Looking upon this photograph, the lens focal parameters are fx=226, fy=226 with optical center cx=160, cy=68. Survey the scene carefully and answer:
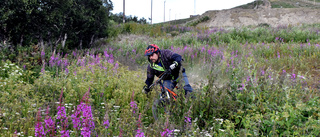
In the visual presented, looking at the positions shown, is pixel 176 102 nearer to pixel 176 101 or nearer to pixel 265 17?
pixel 176 101

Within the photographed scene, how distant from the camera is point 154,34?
692 inches

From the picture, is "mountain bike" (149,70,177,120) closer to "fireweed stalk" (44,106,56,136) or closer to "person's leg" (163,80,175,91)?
"person's leg" (163,80,175,91)

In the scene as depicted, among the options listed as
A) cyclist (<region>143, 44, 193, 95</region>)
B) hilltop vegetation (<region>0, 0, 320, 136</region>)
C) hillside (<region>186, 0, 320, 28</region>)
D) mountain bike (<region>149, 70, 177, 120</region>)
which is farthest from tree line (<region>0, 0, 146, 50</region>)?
hillside (<region>186, 0, 320, 28</region>)

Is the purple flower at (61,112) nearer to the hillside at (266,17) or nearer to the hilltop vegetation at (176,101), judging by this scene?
the hilltop vegetation at (176,101)

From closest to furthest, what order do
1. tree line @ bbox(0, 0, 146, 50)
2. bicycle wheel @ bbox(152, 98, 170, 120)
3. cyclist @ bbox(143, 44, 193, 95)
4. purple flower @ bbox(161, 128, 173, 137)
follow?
purple flower @ bbox(161, 128, 173, 137), bicycle wheel @ bbox(152, 98, 170, 120), cyclist @ bbox(143, 44, 193, 95), tree line @ bbox(0, 0, 146, 50)

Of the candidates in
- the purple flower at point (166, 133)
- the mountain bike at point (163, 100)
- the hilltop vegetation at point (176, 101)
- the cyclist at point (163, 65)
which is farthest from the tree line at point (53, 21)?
the purple flower at point (166, 133)

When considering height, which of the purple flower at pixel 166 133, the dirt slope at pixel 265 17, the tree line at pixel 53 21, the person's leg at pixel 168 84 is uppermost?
the dirt slope at pixel 265 17

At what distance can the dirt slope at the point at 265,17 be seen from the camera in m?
30.6

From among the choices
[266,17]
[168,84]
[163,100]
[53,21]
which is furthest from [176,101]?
[266,17]

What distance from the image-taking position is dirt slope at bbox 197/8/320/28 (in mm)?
30564

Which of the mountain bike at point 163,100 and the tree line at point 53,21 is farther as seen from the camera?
the tree line at point 53,21

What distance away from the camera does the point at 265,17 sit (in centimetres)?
3167

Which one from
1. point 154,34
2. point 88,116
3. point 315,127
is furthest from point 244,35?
point 88,116

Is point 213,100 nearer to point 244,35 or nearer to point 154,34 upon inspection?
point 244,35
